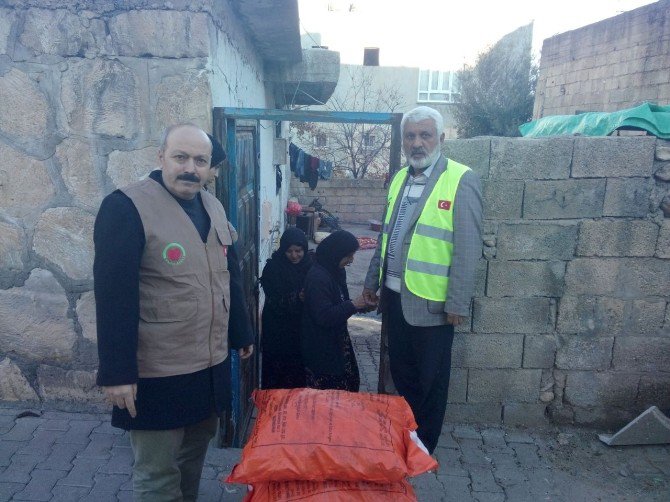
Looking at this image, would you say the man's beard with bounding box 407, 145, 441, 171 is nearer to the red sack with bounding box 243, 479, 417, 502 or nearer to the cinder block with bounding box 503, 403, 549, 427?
the red sack with bounding box 243, 479, 417, 502

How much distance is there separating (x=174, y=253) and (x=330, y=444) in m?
0.93

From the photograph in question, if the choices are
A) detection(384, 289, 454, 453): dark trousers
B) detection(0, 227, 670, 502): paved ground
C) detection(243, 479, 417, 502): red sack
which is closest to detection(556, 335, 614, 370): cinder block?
detection(0, 227, 670, 502): paved ground

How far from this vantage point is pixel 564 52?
38.4 feet

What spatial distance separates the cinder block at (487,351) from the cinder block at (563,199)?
2.71 feet

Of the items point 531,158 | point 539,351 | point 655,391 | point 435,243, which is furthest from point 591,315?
point 435,243

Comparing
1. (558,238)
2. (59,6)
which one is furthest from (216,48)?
(558,238)

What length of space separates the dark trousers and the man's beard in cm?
72

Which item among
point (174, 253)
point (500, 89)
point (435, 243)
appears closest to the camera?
point (174, 253)

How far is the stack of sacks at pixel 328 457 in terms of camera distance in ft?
6.21

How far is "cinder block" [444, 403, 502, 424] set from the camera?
3520 millimetres

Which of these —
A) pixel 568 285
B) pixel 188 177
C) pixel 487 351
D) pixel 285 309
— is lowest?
pixel 487 351

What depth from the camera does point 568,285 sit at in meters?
3.32

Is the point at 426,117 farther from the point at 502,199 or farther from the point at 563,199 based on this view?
the point at 563,199

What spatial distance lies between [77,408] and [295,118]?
230cm
